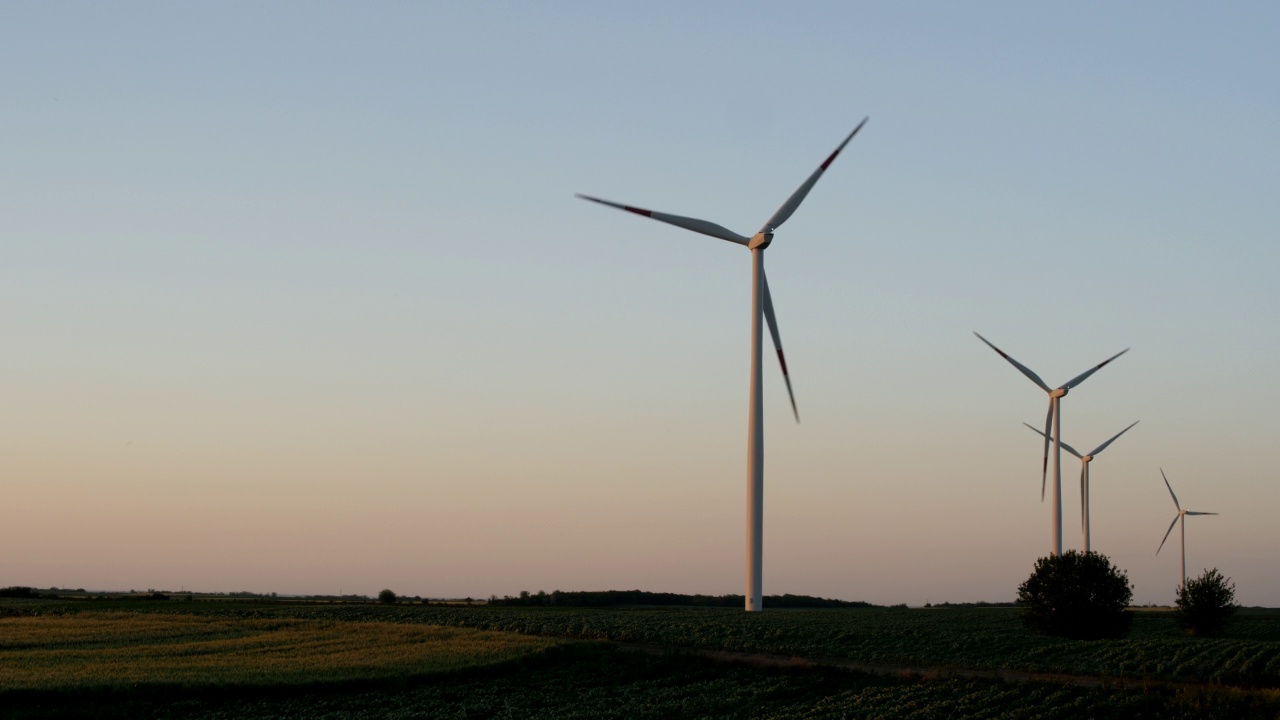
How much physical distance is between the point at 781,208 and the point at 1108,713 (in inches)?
1454

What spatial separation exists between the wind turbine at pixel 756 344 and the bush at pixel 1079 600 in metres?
21.7

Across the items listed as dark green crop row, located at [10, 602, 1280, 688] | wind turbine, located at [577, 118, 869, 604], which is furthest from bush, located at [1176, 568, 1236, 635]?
wind turbine, located at [577, 118, 869, 604]

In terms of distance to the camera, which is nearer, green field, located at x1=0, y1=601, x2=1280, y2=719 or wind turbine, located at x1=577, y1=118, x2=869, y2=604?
green field, located at x1=0, y1=601, x2=1280, y2=719

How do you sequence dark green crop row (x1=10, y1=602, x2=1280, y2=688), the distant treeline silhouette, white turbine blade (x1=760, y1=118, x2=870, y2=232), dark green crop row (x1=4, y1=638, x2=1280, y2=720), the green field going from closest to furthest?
dark green crop row (x1=4, y1=638, x2=1280, y2=720) < the green field < dark green crop row (x1=10, y1=602, x2=1280, y2=688) < white turbine blade (x1=760, y1=118, x2=870, y2=232) < the distant treeline silhouette

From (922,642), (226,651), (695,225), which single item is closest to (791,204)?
(695,225)

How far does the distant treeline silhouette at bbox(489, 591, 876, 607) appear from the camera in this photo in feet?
444

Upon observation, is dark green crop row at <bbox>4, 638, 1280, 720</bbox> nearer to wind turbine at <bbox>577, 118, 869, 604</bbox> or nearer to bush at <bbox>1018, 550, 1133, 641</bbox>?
wind turbine at <bbox>577, 118, 869, 604</bbox>

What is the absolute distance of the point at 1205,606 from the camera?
98562 millimetres

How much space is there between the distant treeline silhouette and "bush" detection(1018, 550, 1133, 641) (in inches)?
2358

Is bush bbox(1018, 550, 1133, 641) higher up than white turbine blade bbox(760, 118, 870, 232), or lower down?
lower down

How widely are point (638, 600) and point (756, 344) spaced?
86921 mm

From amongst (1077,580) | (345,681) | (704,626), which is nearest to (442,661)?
(345,681)

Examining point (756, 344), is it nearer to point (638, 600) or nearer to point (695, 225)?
point (695, 225)

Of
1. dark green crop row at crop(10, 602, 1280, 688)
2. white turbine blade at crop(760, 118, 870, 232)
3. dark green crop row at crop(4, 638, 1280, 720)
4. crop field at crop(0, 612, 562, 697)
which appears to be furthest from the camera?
white turbine blade at crop(760, 118, 870, 232)
